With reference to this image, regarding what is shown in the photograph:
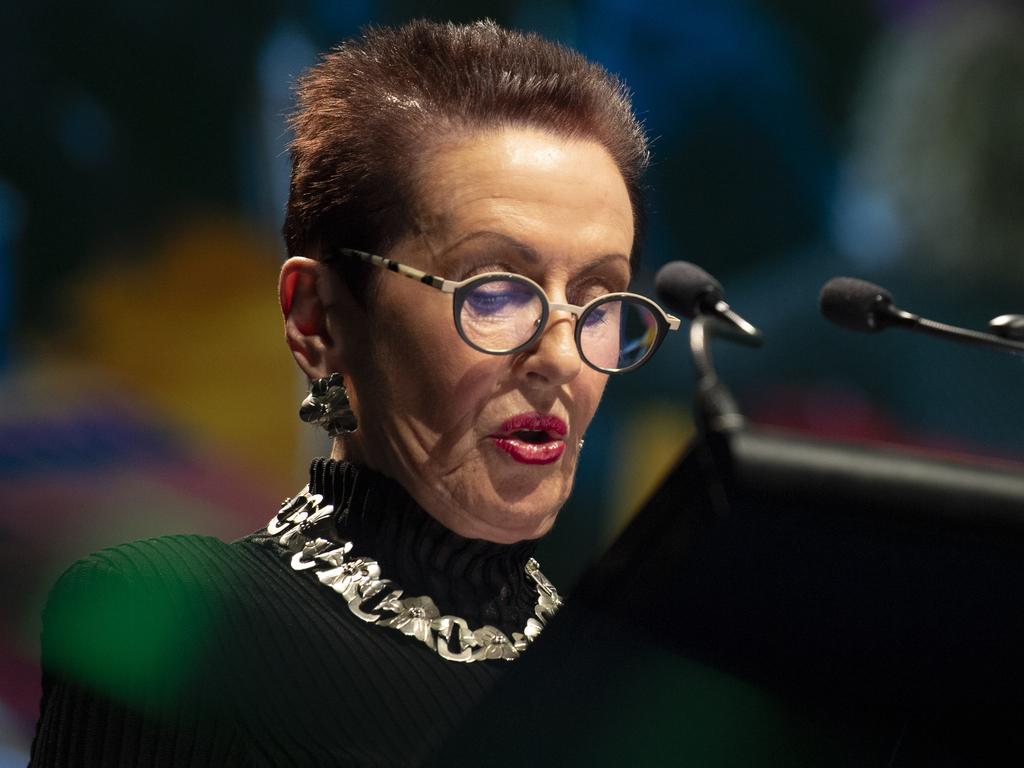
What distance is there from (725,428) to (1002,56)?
8.74 ft

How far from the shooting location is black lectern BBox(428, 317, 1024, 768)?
2.58ft

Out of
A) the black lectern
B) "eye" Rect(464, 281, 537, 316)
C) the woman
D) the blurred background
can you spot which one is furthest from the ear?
the blurred background

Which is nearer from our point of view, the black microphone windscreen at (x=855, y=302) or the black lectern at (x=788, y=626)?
the black lectern at (x=788, y=626)

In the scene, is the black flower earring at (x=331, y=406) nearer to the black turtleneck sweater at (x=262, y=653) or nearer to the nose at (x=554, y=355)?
the black turtleneck sweater at (x=262, y=653)

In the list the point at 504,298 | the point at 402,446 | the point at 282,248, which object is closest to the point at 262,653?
the point at 402,446

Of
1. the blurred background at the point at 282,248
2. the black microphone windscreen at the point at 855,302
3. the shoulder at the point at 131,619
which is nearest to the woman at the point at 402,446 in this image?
the shoulder at the point at 131,619

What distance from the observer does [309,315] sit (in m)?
1.66

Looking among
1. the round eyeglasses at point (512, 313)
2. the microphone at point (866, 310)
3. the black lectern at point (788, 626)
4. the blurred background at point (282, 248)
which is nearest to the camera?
the black lectern at point (788, 626)

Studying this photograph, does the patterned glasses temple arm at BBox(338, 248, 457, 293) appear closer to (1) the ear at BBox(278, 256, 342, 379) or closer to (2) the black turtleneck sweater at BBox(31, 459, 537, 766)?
(1) the ear at BBox(278, 256, 342, 379)

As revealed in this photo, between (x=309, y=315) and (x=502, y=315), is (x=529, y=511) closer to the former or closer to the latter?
(x=502, y=315)

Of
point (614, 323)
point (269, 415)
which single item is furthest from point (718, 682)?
point (269, 415)

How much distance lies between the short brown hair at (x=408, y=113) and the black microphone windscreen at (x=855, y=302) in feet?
1.16

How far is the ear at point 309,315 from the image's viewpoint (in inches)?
64.6

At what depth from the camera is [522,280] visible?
4.88 feet
